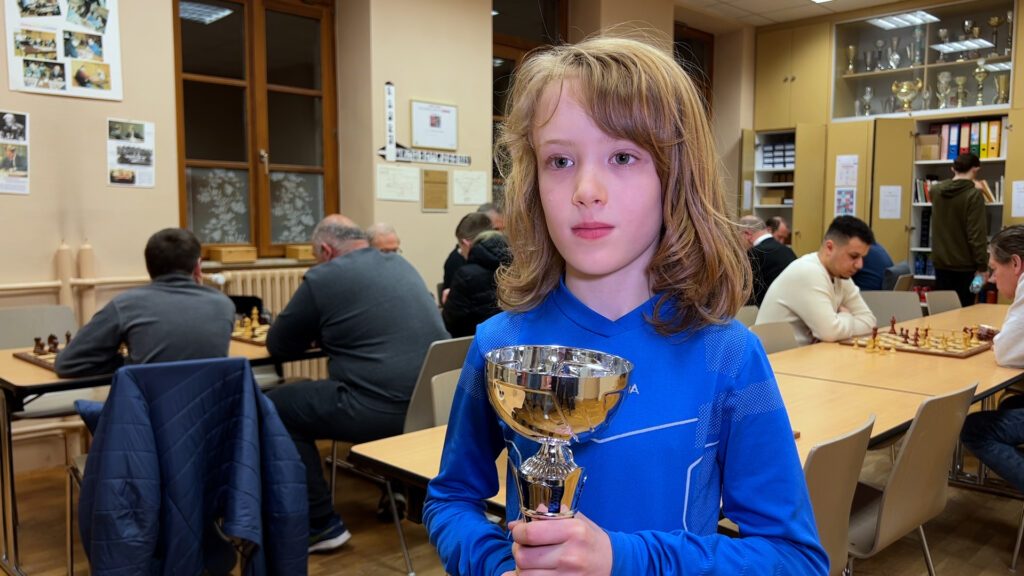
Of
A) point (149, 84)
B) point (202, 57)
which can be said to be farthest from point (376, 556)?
point (202, 57)

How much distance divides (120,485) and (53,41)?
302 cm

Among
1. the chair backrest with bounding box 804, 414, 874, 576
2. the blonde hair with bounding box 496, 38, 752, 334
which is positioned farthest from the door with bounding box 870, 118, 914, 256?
the blonde hair with bounding box 496, 38, 752, 334

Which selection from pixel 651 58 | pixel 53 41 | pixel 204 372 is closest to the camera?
pixel 651 58

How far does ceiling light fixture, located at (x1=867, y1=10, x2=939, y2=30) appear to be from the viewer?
7770mm

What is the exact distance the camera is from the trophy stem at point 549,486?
715 mm

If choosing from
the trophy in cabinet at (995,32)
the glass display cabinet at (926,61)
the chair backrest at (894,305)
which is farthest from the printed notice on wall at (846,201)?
the chair backrest at (894,305)

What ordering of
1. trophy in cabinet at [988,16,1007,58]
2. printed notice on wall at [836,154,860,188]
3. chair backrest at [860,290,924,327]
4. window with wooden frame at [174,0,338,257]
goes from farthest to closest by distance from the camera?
printed notice on wall at [836,154,860,188]
trophy in cabinet at [988,16,1007,58]
window with wooden frame at [174,0,338,257]
chair backrest at [860,290,924,327]

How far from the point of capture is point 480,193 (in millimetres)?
6031

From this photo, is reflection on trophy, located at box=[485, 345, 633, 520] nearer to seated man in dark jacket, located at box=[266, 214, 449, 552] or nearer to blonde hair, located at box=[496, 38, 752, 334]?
blonde hair, located at box=[496, 38, 752, 334]

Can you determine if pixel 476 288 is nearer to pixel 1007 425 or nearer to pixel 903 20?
pixel 1007 425

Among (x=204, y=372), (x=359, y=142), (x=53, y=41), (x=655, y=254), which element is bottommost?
(x=204, y=372)

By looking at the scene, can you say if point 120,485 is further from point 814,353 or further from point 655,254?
point 814,353

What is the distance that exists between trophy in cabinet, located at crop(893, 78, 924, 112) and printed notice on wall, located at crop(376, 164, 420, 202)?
205 inches

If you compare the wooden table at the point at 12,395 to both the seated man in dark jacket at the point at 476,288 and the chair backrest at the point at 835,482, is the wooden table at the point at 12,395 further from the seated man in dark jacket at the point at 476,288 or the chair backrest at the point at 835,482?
the chair backrest at the point at 835,482
